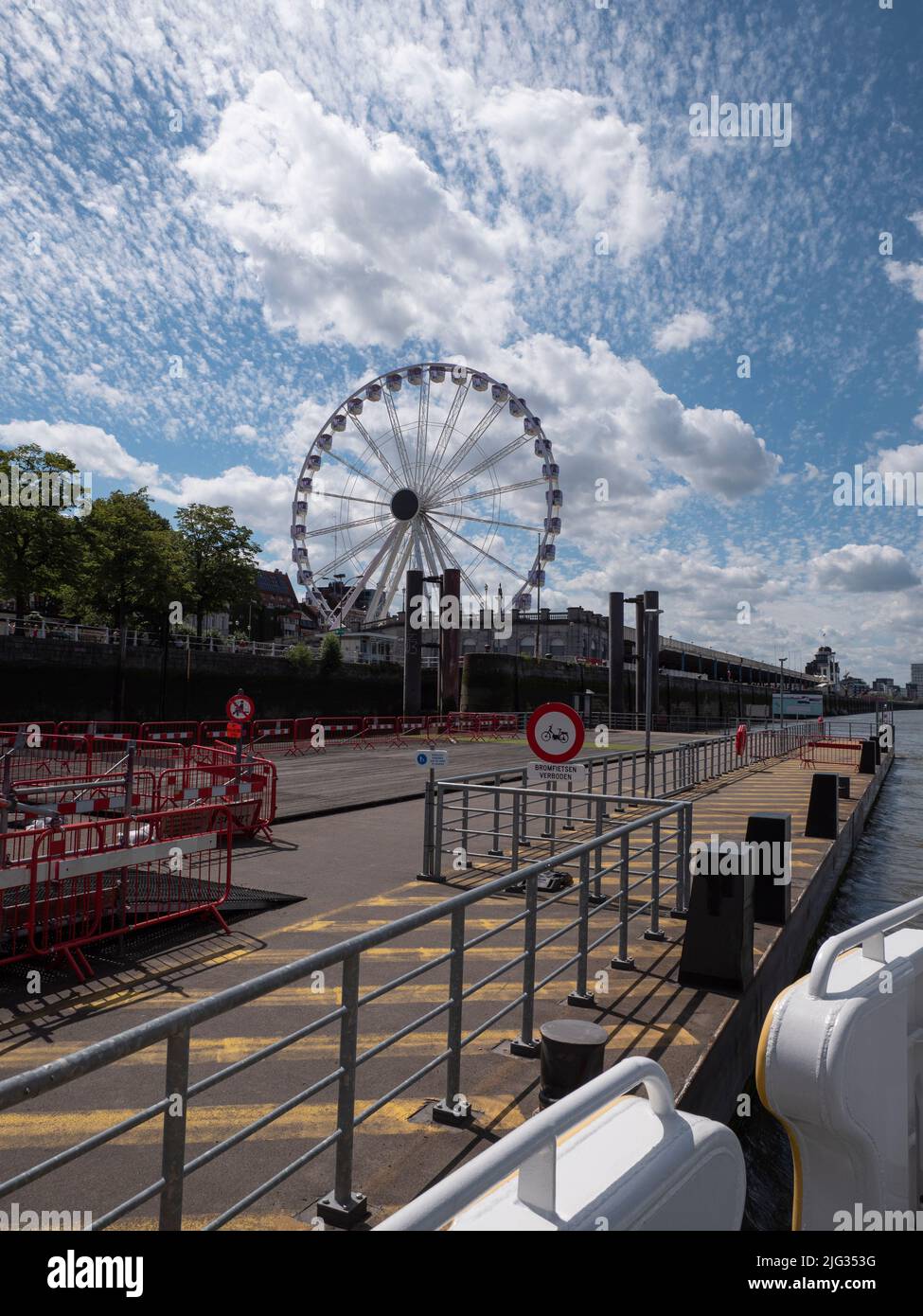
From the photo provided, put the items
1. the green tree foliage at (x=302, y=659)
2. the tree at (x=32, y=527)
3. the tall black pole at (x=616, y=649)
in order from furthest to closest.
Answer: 1. the tall black pole at (x=616, y=649)
2. the green tree foliage at (x=302, y=659)
3. the tree at (x=32, y=527)

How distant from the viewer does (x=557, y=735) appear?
948 centimetres

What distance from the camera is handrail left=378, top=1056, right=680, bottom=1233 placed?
1.69m

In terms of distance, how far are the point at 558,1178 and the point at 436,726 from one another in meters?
39.9

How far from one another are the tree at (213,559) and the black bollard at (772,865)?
1849 inches

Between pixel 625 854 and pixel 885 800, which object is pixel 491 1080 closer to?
pixel 625 854

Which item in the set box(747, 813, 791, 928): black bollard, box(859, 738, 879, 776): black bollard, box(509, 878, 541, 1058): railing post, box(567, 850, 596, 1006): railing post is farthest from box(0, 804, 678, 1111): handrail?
box(859, 738, 879, 776): black bollard

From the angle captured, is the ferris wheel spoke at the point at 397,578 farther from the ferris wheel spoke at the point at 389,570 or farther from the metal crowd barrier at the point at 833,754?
the metal crowd barrier at the point at 833,754

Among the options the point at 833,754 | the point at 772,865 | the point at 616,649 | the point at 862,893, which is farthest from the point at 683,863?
the point at 616,649

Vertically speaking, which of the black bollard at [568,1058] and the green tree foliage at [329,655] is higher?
the green tree foliage at [329,655]

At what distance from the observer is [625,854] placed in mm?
7156

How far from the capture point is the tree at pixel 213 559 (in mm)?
51406

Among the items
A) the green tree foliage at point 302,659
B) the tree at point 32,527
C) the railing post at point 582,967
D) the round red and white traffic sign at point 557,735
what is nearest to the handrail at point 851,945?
the railing post at point 582,967
